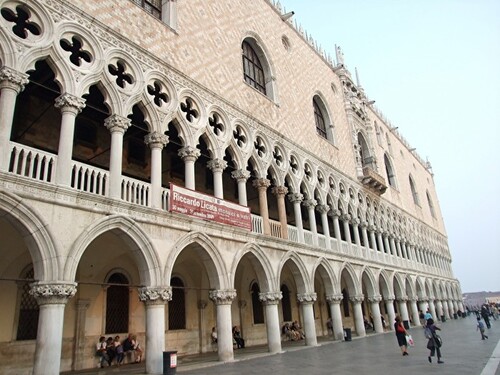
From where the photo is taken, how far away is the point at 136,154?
1359 centimetres

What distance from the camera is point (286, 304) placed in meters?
19.0

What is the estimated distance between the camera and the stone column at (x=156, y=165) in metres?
10.1

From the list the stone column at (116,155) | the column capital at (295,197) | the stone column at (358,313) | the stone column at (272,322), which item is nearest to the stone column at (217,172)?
the stone column at (116,155)

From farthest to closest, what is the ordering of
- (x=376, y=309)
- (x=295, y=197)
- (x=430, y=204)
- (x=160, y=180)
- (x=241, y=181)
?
(x=430, y=204) → (x=376, y=309) → (x=295, y=197) → (x=241, y=181) → (x=160, y=180)

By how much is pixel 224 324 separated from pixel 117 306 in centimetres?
337

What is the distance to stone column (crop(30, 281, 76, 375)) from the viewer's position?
22.9 ft

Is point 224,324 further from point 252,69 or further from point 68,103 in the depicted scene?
point 252,69

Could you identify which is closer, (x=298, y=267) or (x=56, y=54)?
(x=56, y=54)

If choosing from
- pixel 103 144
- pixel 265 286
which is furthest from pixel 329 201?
pixel 103 144

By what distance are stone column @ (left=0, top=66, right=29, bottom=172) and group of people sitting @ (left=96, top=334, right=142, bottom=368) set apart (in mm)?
5789

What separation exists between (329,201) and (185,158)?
9.81 meters

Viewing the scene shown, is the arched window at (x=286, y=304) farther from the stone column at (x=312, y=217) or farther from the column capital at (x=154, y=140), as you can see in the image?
the column capital at (x=154, y=140)

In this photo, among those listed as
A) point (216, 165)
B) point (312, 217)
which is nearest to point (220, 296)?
point (216, 165)

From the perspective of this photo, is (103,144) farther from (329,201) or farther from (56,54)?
(329,201)
